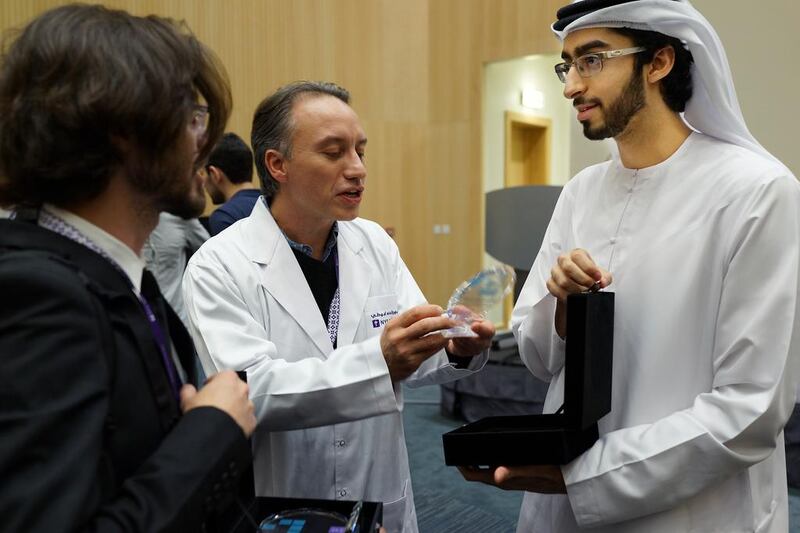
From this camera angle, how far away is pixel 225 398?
34.6 inches

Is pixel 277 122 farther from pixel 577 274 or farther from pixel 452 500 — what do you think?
pixel 452 500

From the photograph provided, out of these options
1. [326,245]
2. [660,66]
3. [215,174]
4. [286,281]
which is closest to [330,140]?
[326,245]

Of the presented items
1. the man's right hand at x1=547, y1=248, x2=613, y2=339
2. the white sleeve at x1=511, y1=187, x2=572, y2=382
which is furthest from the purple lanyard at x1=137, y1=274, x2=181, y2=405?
the white sleeve at x1=511, y1=187, x2=572, y2=382

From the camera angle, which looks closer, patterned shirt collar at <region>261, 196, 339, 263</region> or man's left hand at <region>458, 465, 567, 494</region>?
man's left hand at <region>458, 465, 567, 494</region>

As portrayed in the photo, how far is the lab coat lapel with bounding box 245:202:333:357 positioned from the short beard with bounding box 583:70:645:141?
82 centimetres

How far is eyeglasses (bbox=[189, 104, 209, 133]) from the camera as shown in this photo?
0.95 metres

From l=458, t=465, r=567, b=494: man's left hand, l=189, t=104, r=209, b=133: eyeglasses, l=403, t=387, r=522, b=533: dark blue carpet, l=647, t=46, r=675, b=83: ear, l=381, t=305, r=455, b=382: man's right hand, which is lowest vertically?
l=403, t=387, r=522, b=533: dark blue carpet

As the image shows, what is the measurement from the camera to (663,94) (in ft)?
5.06

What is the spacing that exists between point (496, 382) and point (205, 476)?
362cm

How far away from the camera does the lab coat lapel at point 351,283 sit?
1.71 meters

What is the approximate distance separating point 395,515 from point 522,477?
0.49 m

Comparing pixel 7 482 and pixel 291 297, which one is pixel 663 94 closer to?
pixel 291 297

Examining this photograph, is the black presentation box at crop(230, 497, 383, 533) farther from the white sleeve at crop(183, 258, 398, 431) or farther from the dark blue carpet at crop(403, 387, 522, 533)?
the dark blue carpet at crop(403, 387, 522, 533)

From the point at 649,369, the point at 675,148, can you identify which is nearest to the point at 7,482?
the point at 649,369
